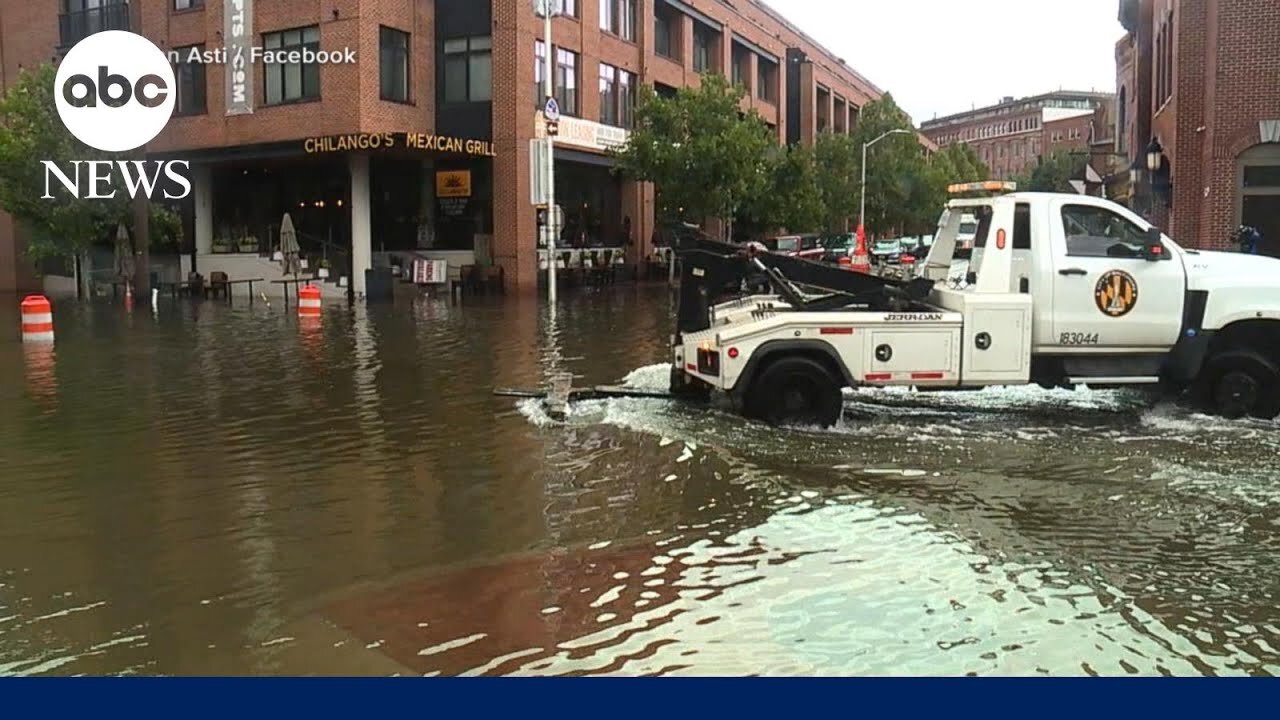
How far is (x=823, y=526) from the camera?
6602mm

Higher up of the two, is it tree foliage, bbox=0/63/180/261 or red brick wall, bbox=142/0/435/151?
red brick wall, bbox=142/0/435/151

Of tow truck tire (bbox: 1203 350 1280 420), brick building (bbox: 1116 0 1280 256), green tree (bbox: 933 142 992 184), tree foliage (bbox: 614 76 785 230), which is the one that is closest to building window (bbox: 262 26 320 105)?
tree foliage (bbox: 614 76 785 230)

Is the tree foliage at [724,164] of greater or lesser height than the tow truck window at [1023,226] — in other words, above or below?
above

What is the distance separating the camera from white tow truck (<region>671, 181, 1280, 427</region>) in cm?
941

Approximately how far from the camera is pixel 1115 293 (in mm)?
9656

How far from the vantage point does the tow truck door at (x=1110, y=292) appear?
962 cm

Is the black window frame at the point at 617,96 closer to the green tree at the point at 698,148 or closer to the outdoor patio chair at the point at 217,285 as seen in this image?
the green tree at the point at 698,148

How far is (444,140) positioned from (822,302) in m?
24.9

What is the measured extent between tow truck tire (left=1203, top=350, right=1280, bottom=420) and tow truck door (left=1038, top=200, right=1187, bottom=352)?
513 mm

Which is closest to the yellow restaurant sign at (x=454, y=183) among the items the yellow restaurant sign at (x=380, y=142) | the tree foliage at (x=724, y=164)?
the yellow restaurant sign at (x=380, y=142)

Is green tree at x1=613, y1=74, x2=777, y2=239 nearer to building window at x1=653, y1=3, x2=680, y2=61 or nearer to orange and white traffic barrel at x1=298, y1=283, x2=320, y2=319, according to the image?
building window at x1=653, y1=3, x2=680, y2=61

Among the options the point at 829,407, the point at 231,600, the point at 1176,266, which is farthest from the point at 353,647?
the point at 1176,266

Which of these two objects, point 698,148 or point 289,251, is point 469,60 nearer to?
point 698,148

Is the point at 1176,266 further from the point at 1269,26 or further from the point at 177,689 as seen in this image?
the point at 1269,26
